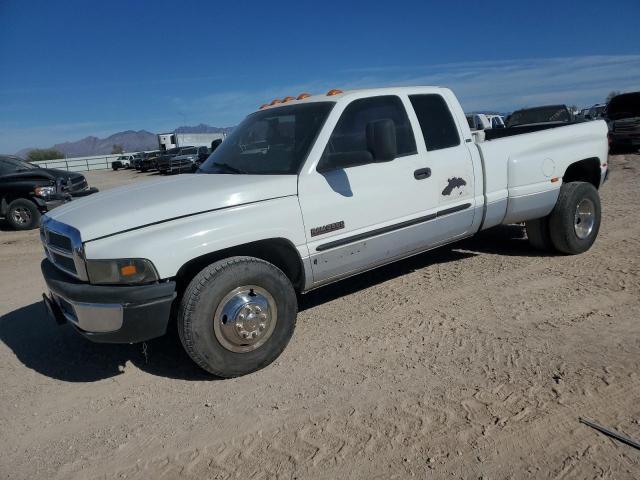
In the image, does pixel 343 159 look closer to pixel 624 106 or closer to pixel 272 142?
pixel 272 142

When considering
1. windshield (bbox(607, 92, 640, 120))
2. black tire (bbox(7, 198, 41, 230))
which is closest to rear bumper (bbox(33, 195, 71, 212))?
black tire (bbox(7, 198, 41, 230))

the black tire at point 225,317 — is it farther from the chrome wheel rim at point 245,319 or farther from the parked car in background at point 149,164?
the parked car in background at point 149,164

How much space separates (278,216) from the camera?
141 inches

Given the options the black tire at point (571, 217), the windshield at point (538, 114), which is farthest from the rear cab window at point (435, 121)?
the windshield at point (538, 114)

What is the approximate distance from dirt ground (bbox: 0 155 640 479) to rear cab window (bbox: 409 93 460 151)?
57.0 inches

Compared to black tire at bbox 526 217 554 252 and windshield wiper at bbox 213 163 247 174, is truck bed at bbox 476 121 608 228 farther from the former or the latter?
windshield wiper at bbox 213 163 247 174

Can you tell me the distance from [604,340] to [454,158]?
6.41 ft

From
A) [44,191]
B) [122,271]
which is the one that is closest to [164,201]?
[122,271]

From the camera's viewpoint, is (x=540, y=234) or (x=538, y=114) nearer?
(x=540, y=234)

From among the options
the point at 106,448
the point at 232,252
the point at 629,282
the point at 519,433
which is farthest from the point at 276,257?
the point at 629,282

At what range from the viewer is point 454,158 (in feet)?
15.0

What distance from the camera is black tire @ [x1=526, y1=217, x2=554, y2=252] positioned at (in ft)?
18.5

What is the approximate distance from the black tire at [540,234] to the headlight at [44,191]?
31.7 feet

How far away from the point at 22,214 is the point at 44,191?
720 millimetres
